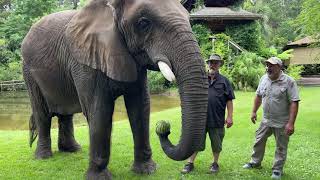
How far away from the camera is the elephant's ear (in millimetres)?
5477

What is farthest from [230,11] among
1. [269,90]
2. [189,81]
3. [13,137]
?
[189,81]

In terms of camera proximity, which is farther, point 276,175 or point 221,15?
point 221,15

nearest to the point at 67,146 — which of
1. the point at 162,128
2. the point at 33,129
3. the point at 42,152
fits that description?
the point at 42,152

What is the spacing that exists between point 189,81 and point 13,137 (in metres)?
7.20

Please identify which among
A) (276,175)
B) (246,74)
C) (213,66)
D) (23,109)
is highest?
(213,66)

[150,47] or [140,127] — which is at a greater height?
[150,47]

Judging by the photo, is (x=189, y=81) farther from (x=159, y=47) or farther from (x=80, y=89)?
(x=80, y=89)

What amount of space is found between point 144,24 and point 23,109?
16682mm

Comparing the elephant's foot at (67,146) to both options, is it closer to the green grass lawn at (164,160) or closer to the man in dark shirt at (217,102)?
the green grass lawn at (164,160)

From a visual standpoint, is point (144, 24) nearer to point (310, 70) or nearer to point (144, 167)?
point (144, 167)

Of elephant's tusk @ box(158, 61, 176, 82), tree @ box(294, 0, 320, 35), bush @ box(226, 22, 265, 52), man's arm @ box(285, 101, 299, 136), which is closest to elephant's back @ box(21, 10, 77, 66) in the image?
elephant's tusk @ box(158, 61, 176, 82)

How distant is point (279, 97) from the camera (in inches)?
255

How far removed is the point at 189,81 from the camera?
15.4 ft

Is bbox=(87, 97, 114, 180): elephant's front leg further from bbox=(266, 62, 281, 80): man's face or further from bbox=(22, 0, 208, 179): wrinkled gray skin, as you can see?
bbox=(266, 62, 281, 80): man's face
